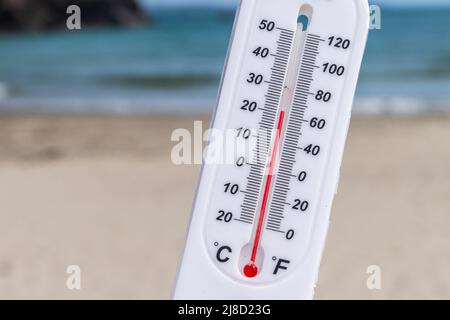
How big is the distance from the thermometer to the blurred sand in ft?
13.1

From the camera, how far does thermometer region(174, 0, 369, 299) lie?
156 cm

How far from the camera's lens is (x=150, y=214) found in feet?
24.7

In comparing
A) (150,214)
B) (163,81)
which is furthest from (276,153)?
(163,81)

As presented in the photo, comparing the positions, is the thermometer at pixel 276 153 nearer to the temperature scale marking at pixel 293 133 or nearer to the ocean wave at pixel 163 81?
the temperature scale marking at pixel 293 133

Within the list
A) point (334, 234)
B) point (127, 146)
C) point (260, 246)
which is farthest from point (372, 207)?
point (260, 246)

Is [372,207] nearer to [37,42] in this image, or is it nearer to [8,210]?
[8,210]

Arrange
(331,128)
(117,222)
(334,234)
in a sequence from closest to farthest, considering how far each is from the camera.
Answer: (331,128) < (334,234) < (117,222)

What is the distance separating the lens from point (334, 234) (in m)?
6.78

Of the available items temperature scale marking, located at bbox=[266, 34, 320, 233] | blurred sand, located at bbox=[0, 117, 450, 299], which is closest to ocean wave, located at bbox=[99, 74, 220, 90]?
blurred sand, located at bbox=[0, 117, 450, 299]

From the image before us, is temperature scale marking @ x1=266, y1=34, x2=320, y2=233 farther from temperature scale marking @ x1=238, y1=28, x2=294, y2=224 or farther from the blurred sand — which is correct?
the blurred sand

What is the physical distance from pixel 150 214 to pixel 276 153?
5972 mm

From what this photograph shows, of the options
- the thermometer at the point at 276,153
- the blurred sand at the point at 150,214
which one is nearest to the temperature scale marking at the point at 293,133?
the thermometer at the point at 276,153

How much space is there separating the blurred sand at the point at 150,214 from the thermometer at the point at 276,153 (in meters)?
4.00
